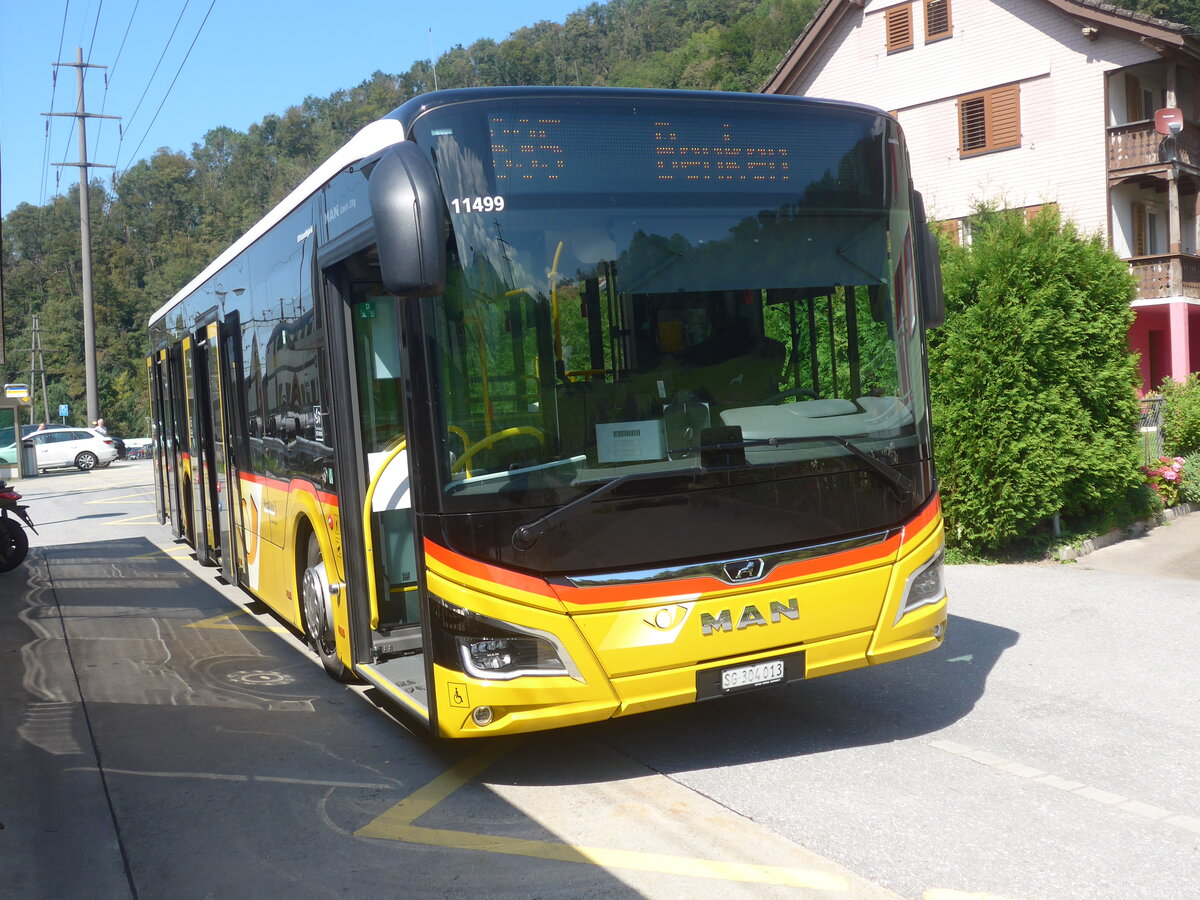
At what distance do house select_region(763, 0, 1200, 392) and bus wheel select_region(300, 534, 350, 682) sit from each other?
2098 centimetres

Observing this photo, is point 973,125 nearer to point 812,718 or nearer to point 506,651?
point 812,718

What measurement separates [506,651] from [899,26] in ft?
91.8

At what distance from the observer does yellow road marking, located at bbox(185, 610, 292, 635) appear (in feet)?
31.6

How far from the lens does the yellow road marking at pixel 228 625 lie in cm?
964

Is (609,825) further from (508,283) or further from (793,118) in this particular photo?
(793,118)

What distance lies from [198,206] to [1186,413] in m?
113

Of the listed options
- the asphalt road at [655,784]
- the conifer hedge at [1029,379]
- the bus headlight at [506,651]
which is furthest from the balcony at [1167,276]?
the bus headlight at [506,651]

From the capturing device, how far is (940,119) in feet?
94.4

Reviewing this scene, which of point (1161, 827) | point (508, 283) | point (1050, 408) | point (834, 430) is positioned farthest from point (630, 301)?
point (1050, 408)

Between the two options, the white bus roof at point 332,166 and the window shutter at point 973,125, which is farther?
the window shutter at point 973,125

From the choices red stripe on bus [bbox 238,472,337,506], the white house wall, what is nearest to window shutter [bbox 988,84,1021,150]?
the white house wall

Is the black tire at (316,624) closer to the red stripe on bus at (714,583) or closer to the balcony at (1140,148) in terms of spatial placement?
the red stripe on bus at (714,583)

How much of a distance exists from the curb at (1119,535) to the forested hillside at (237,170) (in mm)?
36628

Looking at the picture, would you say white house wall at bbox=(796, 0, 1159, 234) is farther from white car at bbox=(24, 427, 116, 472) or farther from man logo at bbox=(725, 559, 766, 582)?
white car at bbox=(24, 427, 116, 472)
